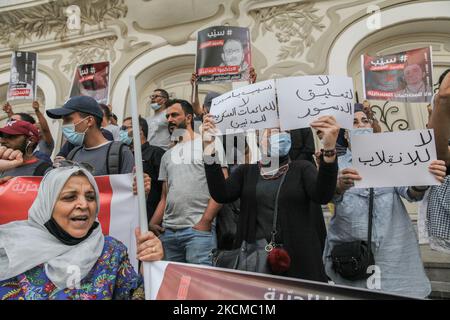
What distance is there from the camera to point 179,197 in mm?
2957

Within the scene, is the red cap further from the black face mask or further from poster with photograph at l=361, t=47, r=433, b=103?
poster with photograph at l=361, t=47, r=433, b=103

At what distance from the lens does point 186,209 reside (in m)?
2.93

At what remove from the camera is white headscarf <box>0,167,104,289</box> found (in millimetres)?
1605

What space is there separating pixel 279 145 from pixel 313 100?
1.14 feet

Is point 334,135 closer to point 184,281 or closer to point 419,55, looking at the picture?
point 184,281

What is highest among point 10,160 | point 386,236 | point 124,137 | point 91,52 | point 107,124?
point 91,52

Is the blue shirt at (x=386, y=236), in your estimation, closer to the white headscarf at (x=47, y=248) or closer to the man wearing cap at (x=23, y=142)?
the white headscarf at (x=47, y=248)

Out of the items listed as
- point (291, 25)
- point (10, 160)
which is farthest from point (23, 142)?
point (291, 25)

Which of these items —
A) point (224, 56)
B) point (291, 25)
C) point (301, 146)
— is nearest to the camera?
point (301, 146)

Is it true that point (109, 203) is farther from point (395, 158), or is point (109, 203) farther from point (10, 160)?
Answer: point (395, 158)

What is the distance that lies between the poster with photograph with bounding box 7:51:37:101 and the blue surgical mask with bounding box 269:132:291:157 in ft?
13.3

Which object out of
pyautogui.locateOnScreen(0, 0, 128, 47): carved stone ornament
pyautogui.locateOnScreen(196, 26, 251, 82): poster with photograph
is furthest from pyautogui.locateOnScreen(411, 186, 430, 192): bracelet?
pyautogui.locateOnScreen(0, 0, 128, 47): carved stone ornament

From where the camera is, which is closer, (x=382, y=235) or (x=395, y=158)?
(x=395, y=158)

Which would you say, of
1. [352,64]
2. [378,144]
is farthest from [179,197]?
[352,64]
